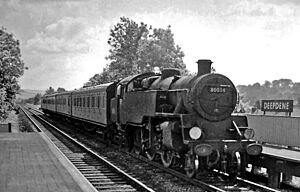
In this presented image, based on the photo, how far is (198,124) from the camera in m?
10.7

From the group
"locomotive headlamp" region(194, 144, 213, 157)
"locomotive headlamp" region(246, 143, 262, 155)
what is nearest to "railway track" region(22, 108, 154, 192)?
"locomotive headlamp" region(194, 144, 213, 157)

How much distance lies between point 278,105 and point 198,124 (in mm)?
7773

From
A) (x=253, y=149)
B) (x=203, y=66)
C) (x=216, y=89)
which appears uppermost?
(x=203, y=66)

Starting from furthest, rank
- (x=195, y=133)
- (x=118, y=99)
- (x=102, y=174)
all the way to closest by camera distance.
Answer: (x=118, y=99) < (x=102, y=174) < (x=195, y=133)

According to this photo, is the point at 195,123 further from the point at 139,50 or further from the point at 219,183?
the point at 139,50

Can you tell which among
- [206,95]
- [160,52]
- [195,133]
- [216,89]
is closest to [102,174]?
[195,133]

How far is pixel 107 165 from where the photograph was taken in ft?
39.8

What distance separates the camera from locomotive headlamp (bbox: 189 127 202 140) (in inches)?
397

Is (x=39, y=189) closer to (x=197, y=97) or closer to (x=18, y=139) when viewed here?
(x=197, y=97)

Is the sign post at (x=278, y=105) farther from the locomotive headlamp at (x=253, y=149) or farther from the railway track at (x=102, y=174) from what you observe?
the railway track at (x=102, y=174)

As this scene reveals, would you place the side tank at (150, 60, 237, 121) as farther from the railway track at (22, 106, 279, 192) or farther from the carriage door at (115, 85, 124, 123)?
the carriage door at (115, 85, 124, 123)

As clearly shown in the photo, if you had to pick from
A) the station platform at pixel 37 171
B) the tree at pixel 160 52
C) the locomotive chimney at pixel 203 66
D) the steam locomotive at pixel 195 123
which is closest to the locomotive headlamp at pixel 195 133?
the steam locomotive at pixel 195 123

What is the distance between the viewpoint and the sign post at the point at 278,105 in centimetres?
1659

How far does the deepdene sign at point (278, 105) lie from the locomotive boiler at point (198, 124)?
6040 millimetres
